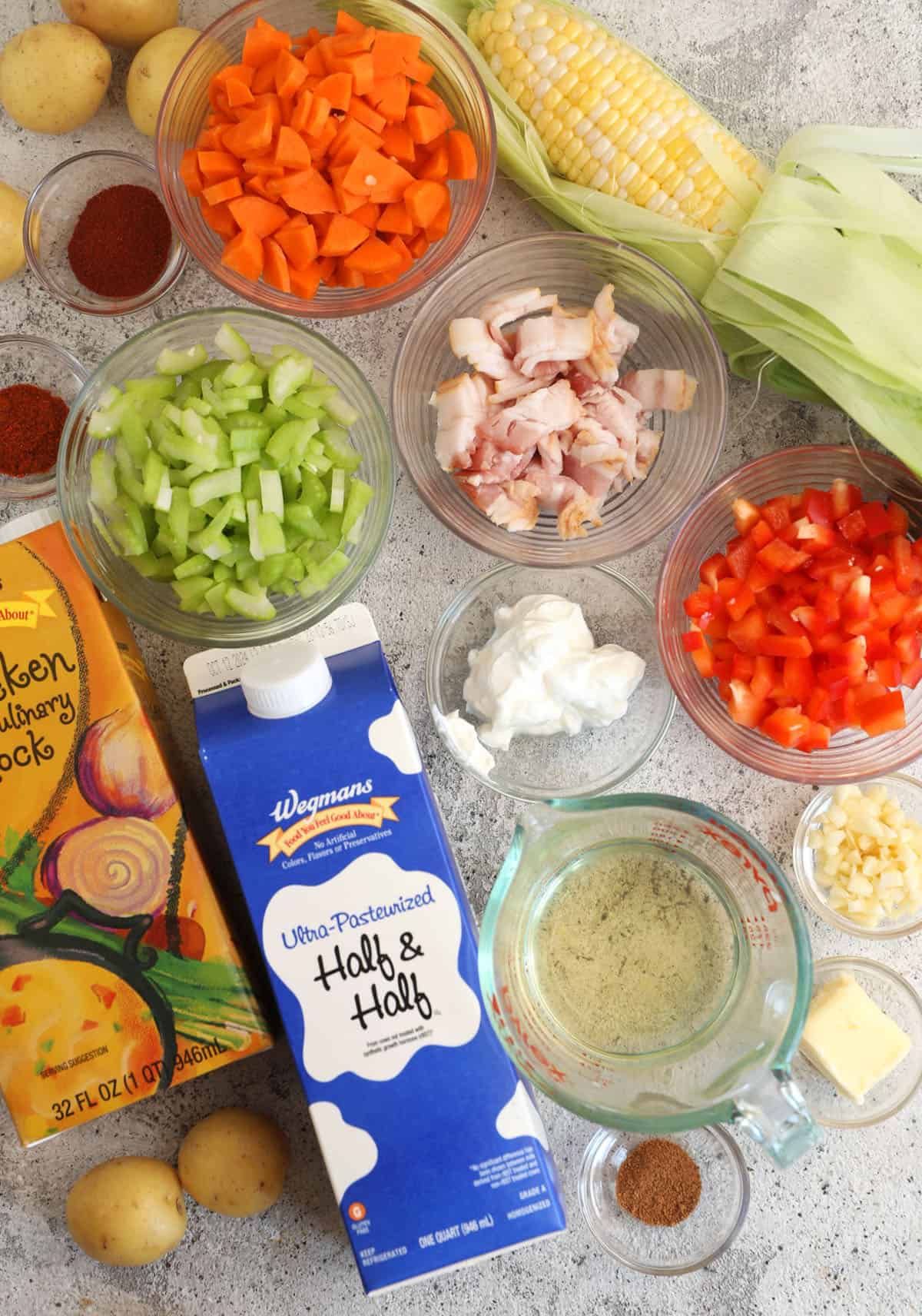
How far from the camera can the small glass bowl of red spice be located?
154 cm

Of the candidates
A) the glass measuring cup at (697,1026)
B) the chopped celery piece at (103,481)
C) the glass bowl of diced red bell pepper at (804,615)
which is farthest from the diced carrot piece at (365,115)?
the glass measuring cup at (697,1026)

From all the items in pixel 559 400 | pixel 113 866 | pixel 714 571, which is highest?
pixel 559 400

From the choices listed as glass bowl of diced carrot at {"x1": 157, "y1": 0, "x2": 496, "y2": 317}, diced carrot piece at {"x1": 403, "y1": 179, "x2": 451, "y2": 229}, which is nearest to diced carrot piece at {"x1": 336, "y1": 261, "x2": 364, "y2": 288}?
glass bowl of diced carrot at {"x1": 157, "y1": 0, "x2": 496, "y2": 317}

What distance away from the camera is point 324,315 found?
1.53 meters

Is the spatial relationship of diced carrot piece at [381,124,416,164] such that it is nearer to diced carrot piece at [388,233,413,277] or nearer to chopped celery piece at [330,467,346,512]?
diced carrot piece at [388,233,413,277]

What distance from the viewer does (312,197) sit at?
1.41m

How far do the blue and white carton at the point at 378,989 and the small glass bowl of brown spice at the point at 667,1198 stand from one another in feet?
0.82

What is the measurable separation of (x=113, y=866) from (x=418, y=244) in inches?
38.7

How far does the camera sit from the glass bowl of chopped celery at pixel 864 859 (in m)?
1.53

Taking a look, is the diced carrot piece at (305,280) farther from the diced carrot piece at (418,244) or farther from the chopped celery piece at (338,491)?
the chopped celery piece at (338,491)

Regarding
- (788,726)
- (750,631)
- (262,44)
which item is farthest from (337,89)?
(788,726)

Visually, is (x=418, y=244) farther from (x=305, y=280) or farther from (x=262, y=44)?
(x=262, y=44)

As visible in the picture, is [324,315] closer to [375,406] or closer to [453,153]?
[375,406]

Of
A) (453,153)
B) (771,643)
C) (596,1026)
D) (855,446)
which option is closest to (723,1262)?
(596,1026)
